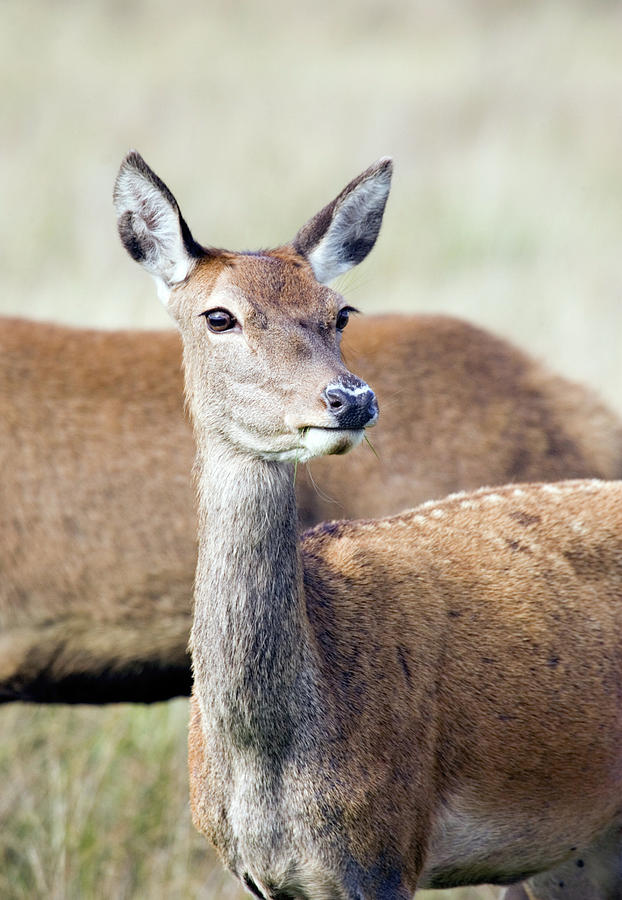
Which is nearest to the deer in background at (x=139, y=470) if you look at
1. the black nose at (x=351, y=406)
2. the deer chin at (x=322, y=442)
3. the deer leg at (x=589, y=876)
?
the deer leg at (x=589, y=876)

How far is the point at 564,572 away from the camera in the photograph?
433cm

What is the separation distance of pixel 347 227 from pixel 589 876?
91.5 inches

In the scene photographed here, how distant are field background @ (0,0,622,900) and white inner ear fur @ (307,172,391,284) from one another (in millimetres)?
880

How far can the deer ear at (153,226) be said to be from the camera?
4.08 m

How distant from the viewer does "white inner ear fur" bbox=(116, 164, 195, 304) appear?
411cm

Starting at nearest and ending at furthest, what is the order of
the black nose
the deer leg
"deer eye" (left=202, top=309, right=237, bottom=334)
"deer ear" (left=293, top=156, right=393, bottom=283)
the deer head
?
the black nose, the deer head, "deer eye" (left=202, top=309, right=237, bottom=334), "deer ear" (left=293, top=156, right=393, bottom=283), the deer leg

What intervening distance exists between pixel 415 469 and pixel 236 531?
6.96 ft

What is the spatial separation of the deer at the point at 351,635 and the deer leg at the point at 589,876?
4 centimetres

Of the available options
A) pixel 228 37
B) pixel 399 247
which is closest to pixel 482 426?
pixel 399 247

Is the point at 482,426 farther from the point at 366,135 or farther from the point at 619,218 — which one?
the point at 366,135

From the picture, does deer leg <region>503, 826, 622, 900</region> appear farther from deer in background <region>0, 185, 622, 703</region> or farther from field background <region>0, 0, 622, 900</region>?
deer in background <region>0, 185, 622, 703</region>

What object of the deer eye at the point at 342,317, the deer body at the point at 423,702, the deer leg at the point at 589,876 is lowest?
the deer leg at the point at 589,876

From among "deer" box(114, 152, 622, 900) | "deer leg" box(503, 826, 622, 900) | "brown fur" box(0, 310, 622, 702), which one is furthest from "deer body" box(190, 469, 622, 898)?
"brown fur" box(0, 310, 622, 702)

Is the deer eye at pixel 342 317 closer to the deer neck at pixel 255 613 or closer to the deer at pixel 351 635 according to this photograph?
the deer at pixel 351 635
